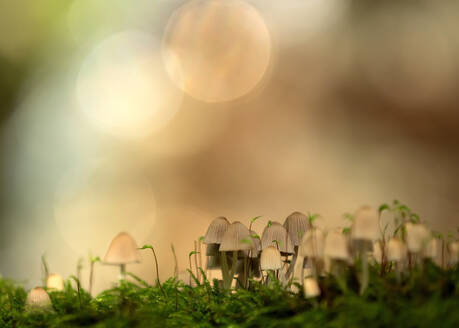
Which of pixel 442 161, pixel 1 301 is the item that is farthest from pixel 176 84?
pixel 1 301

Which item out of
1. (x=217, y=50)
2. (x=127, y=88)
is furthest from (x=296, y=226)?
(x=127, y=88)

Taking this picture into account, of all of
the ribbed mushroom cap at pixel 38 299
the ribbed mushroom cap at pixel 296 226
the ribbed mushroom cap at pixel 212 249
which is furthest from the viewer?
the ribbed mushroom cap at pixel 212 249

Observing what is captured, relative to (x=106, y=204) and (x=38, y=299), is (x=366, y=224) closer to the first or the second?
(x=38, y=299)

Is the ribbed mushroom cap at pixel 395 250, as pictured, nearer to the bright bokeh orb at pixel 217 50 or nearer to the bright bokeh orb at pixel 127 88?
the bright bokeh orb at pixel 217 50

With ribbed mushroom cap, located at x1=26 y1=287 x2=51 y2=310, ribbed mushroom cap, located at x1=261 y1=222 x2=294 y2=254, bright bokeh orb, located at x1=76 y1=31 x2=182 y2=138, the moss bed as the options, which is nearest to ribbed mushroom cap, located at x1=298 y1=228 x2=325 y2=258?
the moss bed

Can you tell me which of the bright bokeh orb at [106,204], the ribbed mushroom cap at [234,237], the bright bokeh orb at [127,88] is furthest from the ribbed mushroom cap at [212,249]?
the bright bokeh orb at [127,88]

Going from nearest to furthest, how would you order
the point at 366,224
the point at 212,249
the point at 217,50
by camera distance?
the point at 366,224 → the point at 212,249 → the point at 217,50
